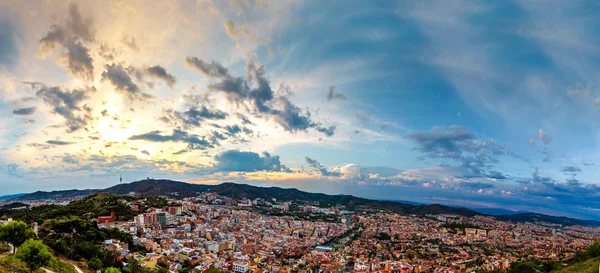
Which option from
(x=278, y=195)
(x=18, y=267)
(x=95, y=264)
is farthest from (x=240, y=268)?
(x=278, y=195)

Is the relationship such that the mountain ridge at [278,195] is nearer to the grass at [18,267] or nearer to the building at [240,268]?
the building at [240,268]

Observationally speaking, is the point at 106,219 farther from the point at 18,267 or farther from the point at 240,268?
the point at 18,267

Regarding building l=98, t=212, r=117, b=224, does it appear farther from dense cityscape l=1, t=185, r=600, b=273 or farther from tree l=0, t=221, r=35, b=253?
tree l=0, t=221, r=35, b=253

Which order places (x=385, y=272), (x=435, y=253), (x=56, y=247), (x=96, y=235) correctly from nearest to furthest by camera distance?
(x=56, y=247)
(x=96, y=235)
(x=385, y=272)
(x=435, y=253)

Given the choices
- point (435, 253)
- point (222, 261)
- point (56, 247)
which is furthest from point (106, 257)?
point (435, 253)

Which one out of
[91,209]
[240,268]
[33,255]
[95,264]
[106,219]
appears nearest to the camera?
[33,255]

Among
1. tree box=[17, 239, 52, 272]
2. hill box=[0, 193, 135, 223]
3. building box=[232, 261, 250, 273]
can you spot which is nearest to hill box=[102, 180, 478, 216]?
hill box=[0, 193, 135, 223]

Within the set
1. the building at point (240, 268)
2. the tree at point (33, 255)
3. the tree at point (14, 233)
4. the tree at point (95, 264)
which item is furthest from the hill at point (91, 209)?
the tree at point (33, 255)

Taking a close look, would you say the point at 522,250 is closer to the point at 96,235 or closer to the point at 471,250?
the point at 471,250
